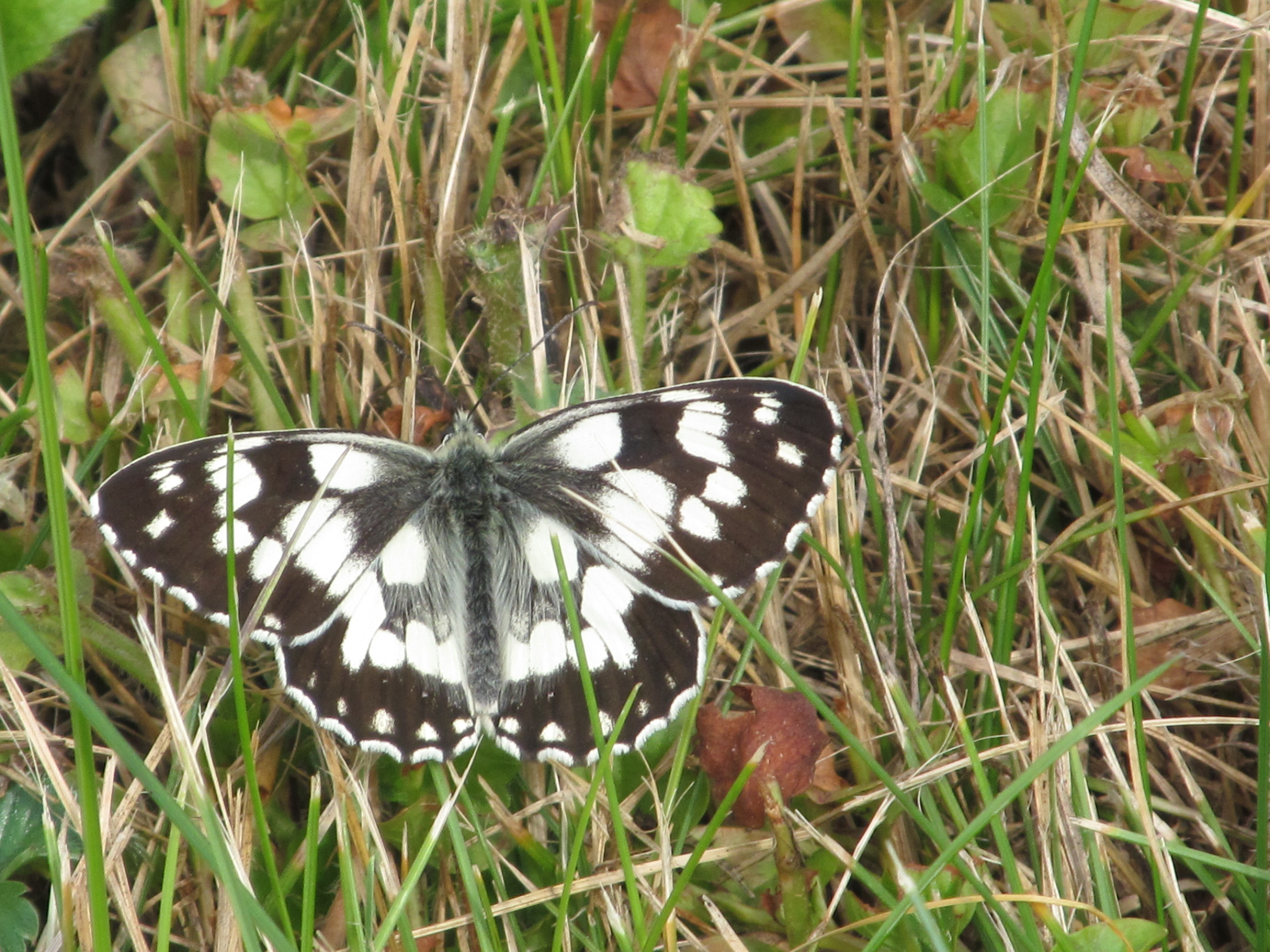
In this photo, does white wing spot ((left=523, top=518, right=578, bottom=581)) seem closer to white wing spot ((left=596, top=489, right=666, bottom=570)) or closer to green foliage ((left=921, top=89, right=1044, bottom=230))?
white wing spot ((left=596, top=489, right=666, bottom=570))

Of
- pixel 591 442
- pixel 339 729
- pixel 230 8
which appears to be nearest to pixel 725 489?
pixel 591 442

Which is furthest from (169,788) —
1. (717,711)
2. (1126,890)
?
(1126,890)

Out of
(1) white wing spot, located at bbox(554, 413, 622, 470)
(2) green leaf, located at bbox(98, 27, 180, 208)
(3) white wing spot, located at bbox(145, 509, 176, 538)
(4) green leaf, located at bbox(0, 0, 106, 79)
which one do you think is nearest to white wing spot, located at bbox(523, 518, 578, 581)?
(1) white wing spot, located at bbox(554, 413, 622, 470)

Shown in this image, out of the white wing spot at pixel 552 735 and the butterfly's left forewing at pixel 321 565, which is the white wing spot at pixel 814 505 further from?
the butterfly's left forewing at pixel 321 565

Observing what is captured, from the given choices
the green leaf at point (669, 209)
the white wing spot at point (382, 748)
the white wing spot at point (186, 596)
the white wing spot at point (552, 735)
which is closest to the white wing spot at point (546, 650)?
the white wing spot at point (552, 735)

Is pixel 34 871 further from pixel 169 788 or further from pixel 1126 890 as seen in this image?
pixel 1126 890

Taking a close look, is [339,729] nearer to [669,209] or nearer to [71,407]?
[71,407]
